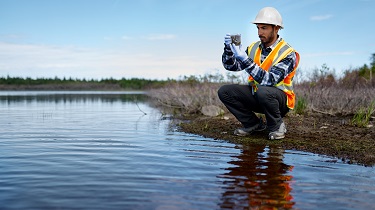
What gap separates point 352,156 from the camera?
197 inches

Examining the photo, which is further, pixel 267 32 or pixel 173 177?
pixel 267 32

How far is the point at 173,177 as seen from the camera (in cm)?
375

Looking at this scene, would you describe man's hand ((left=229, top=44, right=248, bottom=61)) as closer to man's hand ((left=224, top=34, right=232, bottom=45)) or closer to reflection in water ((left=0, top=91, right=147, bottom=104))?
man's hand ((left=224, top=34, right=232, bottom=45))

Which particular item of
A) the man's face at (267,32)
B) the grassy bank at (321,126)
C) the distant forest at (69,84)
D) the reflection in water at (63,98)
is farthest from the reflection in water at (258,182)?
the distant forest at (69,84)

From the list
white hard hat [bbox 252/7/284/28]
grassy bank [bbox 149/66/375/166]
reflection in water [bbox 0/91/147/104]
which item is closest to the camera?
grassy bank [bbox 149/66/375/166]

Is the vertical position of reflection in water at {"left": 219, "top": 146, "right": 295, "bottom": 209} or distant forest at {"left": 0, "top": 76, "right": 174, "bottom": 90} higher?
distant forest at {"left": 0, "top": 76, "right": 174, "bottom": 90}

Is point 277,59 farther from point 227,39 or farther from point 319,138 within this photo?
point 319,138

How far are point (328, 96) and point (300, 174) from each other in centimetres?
670

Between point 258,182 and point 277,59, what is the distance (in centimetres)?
263

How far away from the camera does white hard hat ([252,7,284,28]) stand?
227 inches

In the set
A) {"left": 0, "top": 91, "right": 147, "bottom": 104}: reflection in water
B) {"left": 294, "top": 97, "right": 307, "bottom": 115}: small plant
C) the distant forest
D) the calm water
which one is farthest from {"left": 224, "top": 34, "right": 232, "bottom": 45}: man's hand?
the distant forest

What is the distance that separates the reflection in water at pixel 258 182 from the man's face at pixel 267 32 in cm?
167

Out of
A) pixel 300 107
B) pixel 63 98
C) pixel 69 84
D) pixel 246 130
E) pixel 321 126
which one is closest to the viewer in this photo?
pixel 246 130

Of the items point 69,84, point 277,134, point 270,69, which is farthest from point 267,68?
point 69,84
